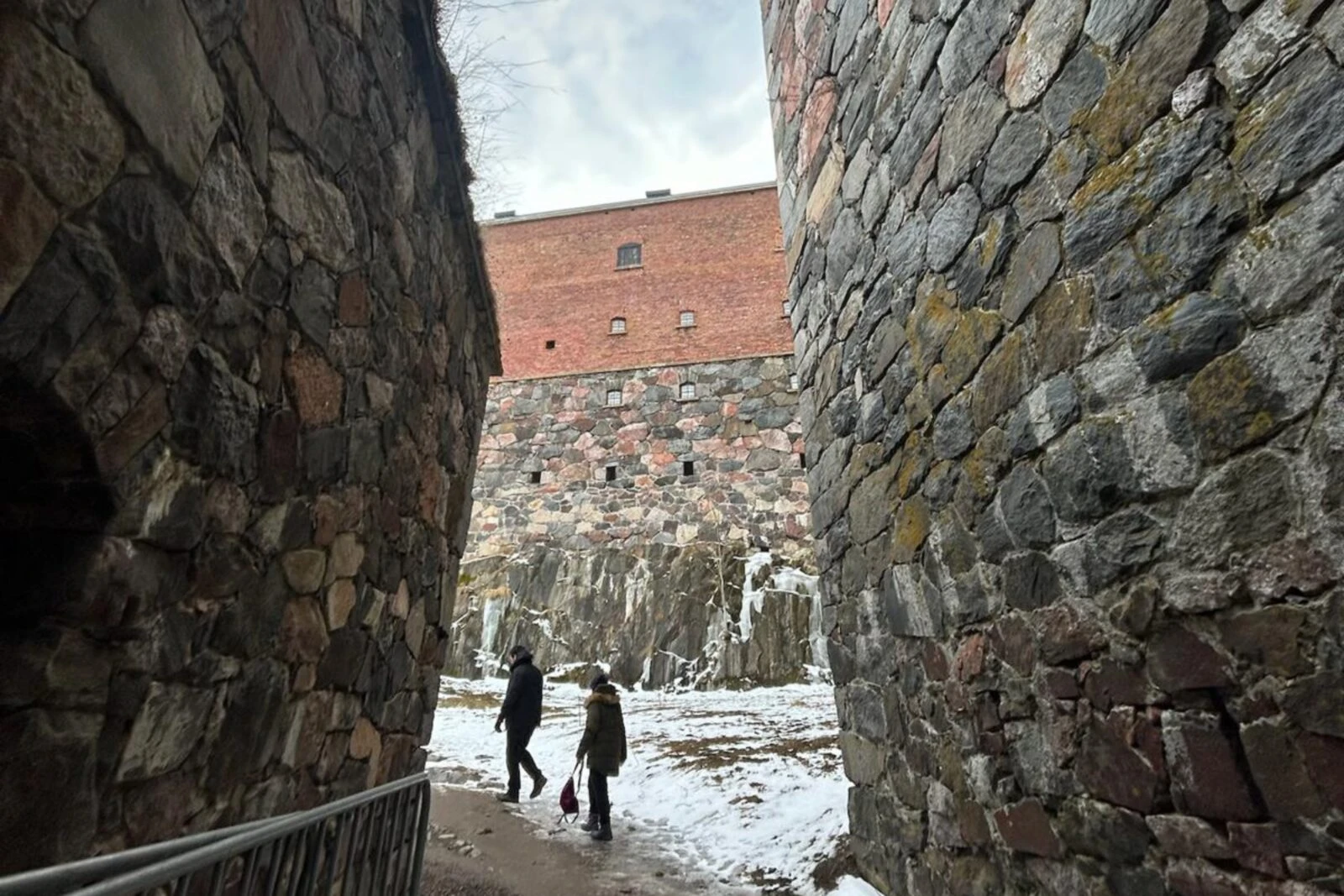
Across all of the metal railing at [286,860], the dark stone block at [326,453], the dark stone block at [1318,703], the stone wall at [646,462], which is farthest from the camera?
the stone wall at [646,462]

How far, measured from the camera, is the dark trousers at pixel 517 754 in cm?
598

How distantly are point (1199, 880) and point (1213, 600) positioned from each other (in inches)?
28.2

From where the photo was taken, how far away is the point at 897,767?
3.43m

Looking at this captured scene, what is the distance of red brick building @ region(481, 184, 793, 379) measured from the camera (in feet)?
52.7

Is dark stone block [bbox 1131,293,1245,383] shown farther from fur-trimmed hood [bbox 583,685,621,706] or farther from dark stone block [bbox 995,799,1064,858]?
fur-trimmed hood [bbox 583,685,621,706]

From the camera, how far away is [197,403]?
1.49 m

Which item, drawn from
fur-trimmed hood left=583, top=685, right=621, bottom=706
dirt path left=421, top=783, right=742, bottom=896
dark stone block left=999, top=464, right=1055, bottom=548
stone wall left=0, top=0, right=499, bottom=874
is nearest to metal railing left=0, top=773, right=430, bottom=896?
stone wall left=0, top=0, right=499, bottom=874

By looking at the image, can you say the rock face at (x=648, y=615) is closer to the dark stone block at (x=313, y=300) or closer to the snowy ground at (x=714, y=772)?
the snowy ground at (x=714, y=772)

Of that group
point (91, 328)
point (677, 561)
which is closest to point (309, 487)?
point (91, 328)

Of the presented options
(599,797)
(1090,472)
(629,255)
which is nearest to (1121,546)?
(1090,472)

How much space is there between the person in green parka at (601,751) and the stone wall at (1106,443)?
2.28 meters

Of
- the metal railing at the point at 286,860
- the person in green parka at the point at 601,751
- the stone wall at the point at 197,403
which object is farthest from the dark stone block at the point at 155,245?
the person in green parka at the point at 601,751

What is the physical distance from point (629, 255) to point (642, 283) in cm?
116

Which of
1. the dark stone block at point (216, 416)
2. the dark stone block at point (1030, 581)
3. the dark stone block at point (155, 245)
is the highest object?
the dark stone block at point (155, 245)
